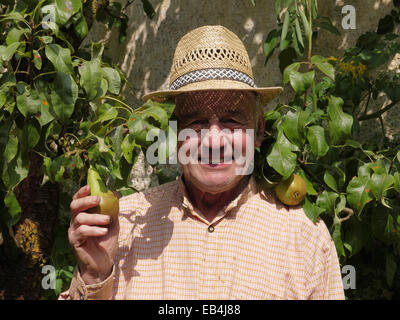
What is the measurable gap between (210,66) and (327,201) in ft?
1.95

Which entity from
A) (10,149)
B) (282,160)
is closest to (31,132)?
(10,149)

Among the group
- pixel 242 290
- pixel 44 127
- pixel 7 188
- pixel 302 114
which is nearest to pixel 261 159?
pixel 302 114

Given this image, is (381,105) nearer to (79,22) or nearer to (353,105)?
(353,105)

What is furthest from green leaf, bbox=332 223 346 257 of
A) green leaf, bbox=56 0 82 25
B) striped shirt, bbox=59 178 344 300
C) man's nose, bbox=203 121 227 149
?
green leaf, bbox=56 0 82 25

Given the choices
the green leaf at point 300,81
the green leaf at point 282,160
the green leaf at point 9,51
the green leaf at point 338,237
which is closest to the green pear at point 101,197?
the green leaf at point 9,51

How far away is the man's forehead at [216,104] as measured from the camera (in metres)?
1.48

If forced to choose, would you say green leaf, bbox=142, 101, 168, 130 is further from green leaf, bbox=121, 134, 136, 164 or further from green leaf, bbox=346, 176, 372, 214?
green leaf, bbox=346, 176, 372, 214

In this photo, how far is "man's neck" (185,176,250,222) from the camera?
5.11 ft

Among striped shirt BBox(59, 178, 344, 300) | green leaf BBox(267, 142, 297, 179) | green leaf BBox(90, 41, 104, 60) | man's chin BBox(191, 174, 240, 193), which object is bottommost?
striped shirt BBox(59, 178, 344, 300)

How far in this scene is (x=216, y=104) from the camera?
58.2 inches

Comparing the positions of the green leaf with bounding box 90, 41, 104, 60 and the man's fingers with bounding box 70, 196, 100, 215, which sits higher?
the green leaf with bounding box 90, 41, 104, 60

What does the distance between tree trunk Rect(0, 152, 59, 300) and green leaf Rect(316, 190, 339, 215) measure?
953mm

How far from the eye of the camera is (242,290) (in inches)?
56.6

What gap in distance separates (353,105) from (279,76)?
371 mm
